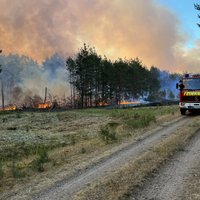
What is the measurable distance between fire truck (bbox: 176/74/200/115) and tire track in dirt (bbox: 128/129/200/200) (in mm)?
17851

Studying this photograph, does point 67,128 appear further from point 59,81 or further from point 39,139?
point 59,81

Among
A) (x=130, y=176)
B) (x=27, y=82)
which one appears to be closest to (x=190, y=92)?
(x=130, y=176)

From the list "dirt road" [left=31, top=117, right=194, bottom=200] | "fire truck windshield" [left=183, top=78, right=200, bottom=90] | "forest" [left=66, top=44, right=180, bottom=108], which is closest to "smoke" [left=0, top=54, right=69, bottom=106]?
"forest" [left=66, top=44, right=180, bottom=108]

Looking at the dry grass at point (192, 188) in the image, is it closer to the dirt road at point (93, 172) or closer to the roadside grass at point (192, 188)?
the roadside grass at point (192, 188)

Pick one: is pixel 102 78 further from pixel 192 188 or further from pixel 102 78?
pixel 192 188

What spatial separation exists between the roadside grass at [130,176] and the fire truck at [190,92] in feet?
52.0

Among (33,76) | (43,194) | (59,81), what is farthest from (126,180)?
(33,76)

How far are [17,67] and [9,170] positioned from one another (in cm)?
17341

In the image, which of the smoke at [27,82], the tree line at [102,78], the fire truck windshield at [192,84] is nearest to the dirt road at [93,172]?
the fire truck windshield at [192,84]

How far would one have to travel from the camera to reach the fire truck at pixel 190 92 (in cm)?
3262

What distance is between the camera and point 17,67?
182 metres

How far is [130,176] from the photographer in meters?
11.2

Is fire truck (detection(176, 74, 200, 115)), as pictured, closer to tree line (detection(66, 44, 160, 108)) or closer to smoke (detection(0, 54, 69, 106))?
tree line (detection(66, 44, 160, 108))

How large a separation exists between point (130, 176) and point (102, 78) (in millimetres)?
88454
